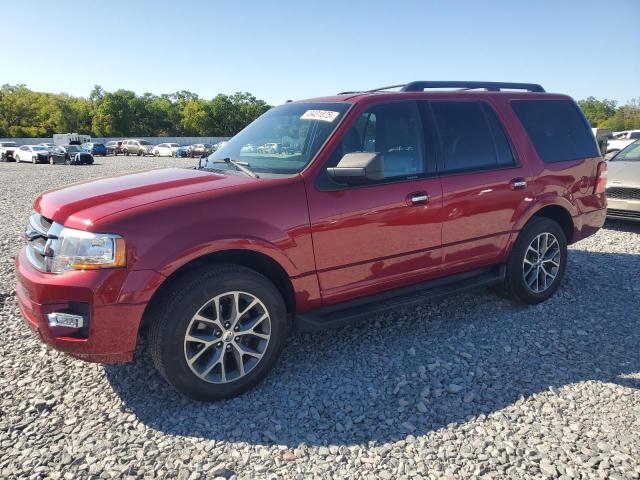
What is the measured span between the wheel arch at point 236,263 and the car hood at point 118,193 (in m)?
0.43

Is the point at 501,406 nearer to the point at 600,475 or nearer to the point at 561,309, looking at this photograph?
the point at 600,475

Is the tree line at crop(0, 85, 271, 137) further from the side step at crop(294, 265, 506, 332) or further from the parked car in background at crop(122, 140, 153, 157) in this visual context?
the side step at crop(294, 265, 506, 332)

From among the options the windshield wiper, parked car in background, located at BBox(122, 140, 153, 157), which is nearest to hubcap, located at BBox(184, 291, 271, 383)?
the windshield wiper

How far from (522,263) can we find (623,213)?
Result: 4.45 meters

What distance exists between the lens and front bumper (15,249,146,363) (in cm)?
262

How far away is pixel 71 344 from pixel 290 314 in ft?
4.68

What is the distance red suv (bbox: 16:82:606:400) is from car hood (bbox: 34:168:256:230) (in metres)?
0.02

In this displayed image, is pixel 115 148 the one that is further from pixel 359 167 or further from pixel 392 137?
pixel 359 167

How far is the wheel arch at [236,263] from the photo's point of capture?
2893 millimetres

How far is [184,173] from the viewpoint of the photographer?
3598mm

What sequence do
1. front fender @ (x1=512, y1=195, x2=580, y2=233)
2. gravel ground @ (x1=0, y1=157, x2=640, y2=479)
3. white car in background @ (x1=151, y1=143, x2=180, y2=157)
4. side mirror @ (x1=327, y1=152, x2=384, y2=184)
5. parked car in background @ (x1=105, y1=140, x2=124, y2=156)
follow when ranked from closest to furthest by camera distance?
1. gravel ground @ (x1=0, y1=157, x2=640, y2=479)
2. side mirror @ (x1=327, y1=152, x2=384, y2=184)
3. front fender @ (x1=512, y1=195, x2=580, y2=233)
4. white car in background @ (x1=151, y1=143, x2=180, y2=157)
5. parked car in background @ (x1=105, y1=140, x2=124, y2=156)

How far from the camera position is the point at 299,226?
10.2ft

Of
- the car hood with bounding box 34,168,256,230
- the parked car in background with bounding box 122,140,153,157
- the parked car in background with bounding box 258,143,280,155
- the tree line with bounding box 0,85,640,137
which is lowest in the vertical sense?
the car hood with bounding box 34,168,256,230

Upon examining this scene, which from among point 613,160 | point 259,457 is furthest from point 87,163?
point 259,457
